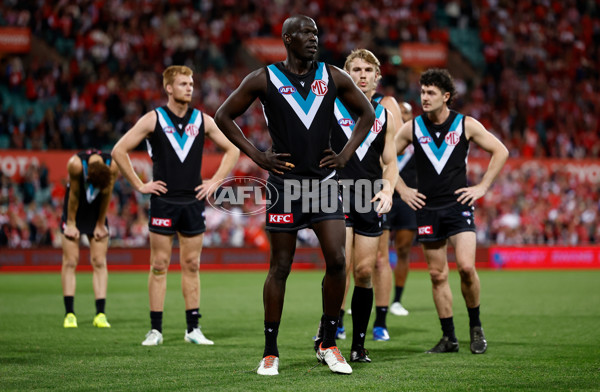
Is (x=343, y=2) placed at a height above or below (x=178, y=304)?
above

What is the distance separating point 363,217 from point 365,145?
0.71 m

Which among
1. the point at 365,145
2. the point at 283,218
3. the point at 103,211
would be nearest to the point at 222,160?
the point at 365,145

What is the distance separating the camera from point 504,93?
31.5m

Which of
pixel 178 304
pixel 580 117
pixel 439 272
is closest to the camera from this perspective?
pixel 439 272

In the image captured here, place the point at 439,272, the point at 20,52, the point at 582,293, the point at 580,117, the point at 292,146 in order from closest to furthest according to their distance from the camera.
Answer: the point at 292,146
the point at 439,272
the point at 582,293
the point at 20,52
the point at 580,117

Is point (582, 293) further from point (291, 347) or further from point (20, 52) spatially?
point (20, 52)

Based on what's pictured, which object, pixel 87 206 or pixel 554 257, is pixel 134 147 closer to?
pixel 87 206

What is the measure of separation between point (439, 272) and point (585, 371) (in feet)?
6.41

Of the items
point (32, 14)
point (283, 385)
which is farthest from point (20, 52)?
point (283, 385)

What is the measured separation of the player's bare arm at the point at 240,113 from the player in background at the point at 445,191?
2.17 meters

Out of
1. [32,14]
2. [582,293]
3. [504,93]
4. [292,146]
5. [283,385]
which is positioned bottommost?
[582,293]

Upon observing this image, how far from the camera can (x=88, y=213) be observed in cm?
1055

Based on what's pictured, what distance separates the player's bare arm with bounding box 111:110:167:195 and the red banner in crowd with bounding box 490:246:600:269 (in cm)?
1785

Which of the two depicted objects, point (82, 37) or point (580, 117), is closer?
point (82, 37)
